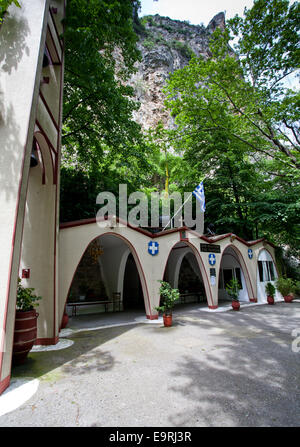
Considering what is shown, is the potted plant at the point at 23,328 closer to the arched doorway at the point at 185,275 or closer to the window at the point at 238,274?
the arched doorway at the point at 185,275

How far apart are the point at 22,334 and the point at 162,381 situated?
2.72m

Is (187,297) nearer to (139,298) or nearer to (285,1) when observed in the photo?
(139,298)

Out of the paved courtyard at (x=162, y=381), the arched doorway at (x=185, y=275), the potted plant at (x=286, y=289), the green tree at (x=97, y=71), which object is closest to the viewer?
the paved courtyard at (x=162, y=381)

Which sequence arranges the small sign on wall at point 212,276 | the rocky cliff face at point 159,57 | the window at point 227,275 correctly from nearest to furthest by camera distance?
the small sign on wall at point 212,276 < the window at point 227,275 < the rocky cliff face at point 159,57

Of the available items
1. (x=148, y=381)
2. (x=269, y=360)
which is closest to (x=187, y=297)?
(x=269, y=360)

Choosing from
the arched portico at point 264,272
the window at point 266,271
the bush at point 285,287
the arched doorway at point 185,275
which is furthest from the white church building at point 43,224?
the bush at point 285,287

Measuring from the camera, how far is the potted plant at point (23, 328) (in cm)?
429

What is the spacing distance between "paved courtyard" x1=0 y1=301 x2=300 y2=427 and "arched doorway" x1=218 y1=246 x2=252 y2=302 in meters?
6.72

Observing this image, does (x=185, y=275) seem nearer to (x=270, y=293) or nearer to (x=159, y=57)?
(x=270, y=293)

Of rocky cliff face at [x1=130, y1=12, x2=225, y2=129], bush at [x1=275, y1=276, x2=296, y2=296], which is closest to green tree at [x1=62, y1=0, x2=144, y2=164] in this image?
bush at [x1=275, y1=276, x2=296, y2=296]

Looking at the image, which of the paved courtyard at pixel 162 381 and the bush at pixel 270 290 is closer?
the paved courtyard at pixel 162 381

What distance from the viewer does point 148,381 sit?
3.62 meters

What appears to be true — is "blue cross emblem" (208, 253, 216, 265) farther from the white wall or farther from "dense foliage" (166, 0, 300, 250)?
"dense foliage" (166, 0, 300, 250)

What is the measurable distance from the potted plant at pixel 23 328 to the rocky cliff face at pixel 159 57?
26245 millimetres
